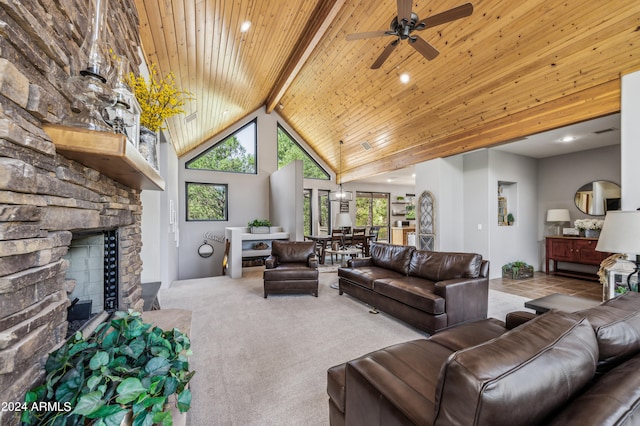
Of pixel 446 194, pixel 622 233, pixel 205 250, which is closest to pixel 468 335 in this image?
pixel 622 233

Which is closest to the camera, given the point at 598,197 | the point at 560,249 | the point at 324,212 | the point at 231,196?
the point at 598,197

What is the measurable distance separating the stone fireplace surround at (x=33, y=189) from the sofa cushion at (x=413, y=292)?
114 inches

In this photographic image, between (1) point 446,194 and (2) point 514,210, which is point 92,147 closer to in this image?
(1) point 446,194

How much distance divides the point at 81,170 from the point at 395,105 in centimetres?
531

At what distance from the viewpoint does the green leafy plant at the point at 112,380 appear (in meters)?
0.88

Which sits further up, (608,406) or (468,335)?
A: (608,406)

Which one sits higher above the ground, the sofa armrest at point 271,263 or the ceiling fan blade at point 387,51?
the ceiling fan blade at point 387,51

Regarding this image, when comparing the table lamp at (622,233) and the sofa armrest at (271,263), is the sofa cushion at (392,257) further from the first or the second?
the table lamp at (622,233)

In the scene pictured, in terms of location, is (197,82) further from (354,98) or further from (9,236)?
(9,236)

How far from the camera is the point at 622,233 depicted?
86.4 inches

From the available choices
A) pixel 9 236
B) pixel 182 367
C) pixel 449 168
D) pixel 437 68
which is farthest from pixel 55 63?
pixel 449 168

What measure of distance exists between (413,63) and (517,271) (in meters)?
4.69

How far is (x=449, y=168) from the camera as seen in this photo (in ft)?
19.4

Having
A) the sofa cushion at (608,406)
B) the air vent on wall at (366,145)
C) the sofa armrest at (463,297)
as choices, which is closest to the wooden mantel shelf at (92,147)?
the sofa cushion at (608,406)
